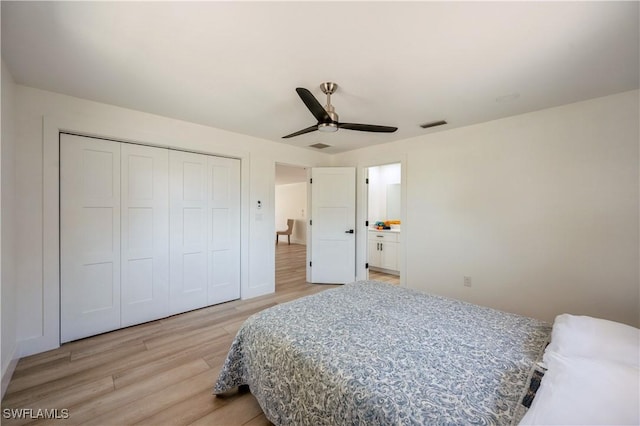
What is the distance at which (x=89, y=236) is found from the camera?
2549mm

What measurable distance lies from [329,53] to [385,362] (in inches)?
72.2

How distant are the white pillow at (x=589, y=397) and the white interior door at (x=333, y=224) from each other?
11.4 ft

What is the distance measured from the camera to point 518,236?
2.82 metres

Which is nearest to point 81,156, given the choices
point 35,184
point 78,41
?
point 35,184

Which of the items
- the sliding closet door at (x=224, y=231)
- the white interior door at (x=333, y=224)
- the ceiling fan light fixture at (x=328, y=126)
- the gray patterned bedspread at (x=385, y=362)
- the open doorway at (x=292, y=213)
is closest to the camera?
the gray patterned bedspread at (x=385, y=362)

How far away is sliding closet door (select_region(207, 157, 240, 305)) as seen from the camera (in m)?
3.39

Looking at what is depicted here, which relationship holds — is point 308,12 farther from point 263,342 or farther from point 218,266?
point 218,266

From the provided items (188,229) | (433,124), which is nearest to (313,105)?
(433,124)

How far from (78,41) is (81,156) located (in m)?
1.29

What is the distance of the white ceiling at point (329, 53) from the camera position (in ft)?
4.53

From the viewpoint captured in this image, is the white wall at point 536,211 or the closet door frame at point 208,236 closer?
the white wall at point 536,211

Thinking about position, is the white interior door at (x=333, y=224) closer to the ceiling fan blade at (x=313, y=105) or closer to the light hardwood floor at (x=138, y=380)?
the light hardwood floor at (x=138, y=380)

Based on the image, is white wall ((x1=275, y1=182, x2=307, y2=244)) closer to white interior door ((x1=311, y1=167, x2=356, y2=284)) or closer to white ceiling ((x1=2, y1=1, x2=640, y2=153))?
white interior door ((x1=311, y1=167, x2=356, y2=284))

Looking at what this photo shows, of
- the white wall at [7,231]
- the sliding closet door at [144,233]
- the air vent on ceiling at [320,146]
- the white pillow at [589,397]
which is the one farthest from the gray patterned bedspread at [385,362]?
the air vent on ceiling at [320,146]
